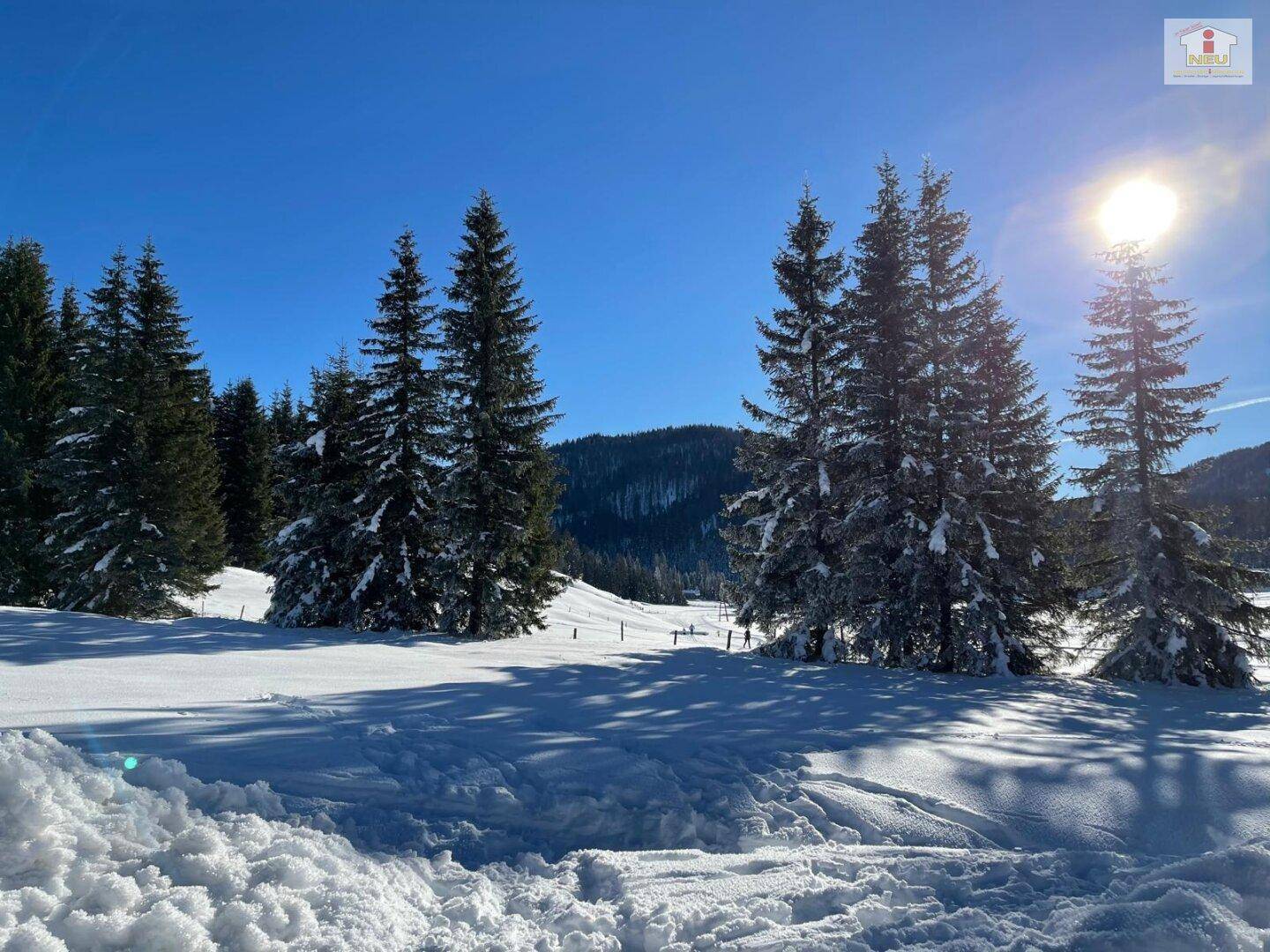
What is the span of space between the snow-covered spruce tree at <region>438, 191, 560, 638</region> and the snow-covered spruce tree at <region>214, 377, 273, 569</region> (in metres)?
26.5

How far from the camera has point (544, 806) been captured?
4.74 meters

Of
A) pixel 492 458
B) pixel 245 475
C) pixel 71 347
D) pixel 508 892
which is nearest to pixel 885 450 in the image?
pixel 492 458

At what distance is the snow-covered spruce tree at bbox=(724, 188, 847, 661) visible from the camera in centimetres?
1606

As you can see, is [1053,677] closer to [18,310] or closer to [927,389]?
[927,389]

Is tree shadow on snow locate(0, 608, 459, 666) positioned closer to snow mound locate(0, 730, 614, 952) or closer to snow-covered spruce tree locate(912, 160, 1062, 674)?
snow mound locate(0, 730, 614, 952)

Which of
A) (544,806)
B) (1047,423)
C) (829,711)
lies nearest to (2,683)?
(544,806)

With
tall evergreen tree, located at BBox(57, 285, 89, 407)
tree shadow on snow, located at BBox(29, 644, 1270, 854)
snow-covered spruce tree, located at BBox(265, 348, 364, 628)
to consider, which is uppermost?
tall evergreen tree, located at BBox(57, 285, 89, 407)

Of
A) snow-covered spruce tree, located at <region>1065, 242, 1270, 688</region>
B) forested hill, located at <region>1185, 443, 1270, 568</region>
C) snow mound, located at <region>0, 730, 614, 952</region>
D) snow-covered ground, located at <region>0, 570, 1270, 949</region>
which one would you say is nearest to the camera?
snow mound, located at <region>0, 730, 614, 952</region>

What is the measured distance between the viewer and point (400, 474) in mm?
17609

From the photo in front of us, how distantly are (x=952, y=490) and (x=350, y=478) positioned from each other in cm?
1717

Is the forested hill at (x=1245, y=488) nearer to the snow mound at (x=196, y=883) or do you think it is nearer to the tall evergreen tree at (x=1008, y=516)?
the tall evergreen tree at (x=1008, y=516)

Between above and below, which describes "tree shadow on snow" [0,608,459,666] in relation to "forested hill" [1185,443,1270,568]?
below

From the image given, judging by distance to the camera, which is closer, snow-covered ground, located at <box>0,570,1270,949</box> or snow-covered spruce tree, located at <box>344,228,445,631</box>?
snow-covered ground, located at <box>0,570,1270,949</box>

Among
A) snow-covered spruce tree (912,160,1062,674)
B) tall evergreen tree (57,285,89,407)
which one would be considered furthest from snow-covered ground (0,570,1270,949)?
tall evergreen tree (57,285,89,407)
